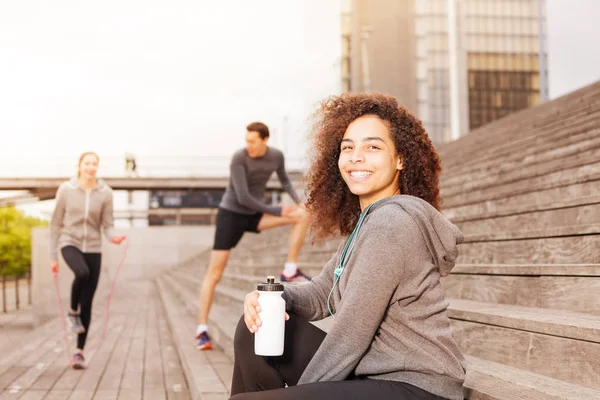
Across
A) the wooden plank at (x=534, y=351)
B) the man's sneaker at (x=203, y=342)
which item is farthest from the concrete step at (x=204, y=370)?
the wooden plank at (x=534, y=351)

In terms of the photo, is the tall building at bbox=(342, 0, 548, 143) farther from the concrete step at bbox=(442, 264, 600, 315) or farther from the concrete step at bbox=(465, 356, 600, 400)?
the concrete step at bbox=(465, 356, 600, 400)

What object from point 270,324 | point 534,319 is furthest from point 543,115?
point 270,324

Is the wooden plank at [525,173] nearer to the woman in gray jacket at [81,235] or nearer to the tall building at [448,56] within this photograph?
A: the woman in gray jacket at [81,235]

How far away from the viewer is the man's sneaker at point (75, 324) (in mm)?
5758

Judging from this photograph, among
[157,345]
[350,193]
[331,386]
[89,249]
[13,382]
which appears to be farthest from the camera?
[157,345]

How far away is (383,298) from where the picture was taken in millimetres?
1817

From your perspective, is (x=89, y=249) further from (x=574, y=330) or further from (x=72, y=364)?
(x=574, y=330)

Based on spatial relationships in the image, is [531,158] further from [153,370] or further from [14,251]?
[14,251]

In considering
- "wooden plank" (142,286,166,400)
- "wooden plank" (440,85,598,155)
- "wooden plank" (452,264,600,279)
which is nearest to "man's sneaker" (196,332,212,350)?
"wooden plank" (142,286,166,400)

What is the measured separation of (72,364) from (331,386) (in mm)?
4747

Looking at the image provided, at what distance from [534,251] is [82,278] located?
3723 millimetres

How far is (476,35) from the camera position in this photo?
168 feet

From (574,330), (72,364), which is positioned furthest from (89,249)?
(574,330)

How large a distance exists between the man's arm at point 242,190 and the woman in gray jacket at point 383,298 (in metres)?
3.16
